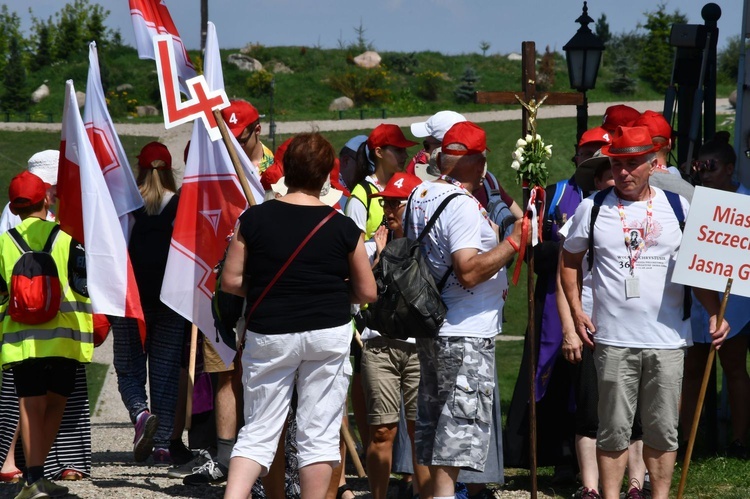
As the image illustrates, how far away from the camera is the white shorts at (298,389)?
4801mm

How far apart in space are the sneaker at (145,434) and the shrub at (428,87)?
34.2 metres

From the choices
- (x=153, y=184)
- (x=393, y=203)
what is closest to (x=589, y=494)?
(x=393, y=203)

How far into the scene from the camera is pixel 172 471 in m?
6.91

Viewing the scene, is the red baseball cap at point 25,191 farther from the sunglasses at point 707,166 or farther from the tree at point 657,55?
the tree at point 657,55

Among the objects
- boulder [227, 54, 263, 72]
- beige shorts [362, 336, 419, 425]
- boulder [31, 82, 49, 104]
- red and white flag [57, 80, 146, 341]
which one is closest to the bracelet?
beige shorts [362, 336, 419, 425]

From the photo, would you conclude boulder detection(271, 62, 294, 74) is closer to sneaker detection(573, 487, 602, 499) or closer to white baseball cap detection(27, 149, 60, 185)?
white baseball cap detection(27, 149, 60, 185)

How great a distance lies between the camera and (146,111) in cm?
3875

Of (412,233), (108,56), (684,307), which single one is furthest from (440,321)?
(108,56)

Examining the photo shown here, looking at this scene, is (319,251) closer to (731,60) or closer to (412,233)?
(412,233)

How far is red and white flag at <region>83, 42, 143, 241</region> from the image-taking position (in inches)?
262

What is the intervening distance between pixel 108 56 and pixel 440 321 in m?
44.3

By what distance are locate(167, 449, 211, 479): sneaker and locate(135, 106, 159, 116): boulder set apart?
32727 millimetres

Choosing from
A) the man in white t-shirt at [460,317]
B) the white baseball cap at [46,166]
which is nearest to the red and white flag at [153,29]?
the white baseball cap at [46,166]

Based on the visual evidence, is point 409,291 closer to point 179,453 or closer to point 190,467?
point 190,467
